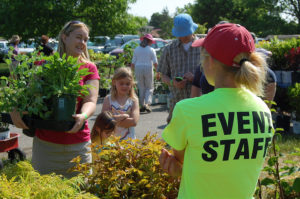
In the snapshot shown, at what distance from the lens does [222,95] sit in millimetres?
1714

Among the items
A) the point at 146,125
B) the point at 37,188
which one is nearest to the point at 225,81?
the point at 37,188

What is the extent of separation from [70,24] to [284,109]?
5992 mm

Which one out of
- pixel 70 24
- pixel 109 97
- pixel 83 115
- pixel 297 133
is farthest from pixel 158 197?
pixel 297 133

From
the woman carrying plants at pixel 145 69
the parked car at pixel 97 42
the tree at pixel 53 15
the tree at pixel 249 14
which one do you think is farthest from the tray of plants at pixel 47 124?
the tree at pixel 249 14

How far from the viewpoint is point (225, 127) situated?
1.68m

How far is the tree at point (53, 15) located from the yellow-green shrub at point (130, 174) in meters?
14.4

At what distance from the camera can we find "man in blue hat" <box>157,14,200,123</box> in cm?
488

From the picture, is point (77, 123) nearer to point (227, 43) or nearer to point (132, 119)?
point (132, 119)

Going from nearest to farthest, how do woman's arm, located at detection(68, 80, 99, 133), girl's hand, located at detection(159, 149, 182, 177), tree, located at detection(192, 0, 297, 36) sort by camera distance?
girl's hand, located at detection(159, 149, 182, 177)
woman's arm, located at detection(68, 80, 99, 133)
tree, located at detection(192, 0, 297, 36)

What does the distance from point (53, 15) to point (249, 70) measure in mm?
16075

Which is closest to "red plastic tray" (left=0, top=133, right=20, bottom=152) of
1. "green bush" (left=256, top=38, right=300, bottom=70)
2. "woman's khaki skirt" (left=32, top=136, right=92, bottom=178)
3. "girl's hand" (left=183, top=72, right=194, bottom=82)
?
"woman's khaki skirt" (left=32, top=136, right=92, bottom=178)

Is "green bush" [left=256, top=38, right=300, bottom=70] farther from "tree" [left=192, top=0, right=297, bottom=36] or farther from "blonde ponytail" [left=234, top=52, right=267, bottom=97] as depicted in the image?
"tree" [left=192, top=0, right=297, bottom=36]

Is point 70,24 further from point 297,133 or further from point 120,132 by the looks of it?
point 297,133

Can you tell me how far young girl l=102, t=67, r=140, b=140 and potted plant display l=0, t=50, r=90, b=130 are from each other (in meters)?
1.39
